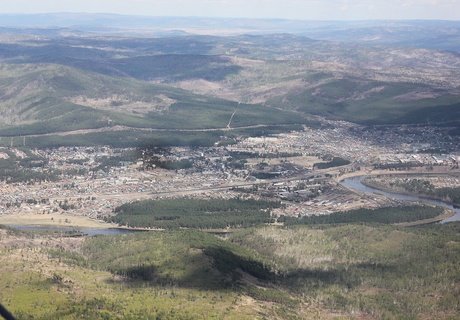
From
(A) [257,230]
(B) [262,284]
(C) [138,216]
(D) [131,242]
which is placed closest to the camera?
(B) [262,284]

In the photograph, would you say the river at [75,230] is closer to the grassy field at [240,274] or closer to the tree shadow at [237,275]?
the grassy field at [240,274]

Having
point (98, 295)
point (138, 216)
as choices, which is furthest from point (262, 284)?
point (138, 216)

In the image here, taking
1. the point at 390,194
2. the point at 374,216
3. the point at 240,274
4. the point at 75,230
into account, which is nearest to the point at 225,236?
the point at 75,230

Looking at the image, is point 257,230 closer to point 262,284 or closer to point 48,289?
point 262,284

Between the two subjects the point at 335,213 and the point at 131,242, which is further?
the point at 335,213

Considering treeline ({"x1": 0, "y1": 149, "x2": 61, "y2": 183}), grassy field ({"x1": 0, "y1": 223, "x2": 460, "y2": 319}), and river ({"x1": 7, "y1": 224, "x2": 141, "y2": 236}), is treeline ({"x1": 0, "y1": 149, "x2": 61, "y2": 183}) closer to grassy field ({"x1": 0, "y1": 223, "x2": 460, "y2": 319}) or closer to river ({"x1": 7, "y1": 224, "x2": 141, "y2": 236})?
river ({"x1": 7, "y1": 224, "x2": 141, "y2": 236})

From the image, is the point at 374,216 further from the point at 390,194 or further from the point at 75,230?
the point at 75,230

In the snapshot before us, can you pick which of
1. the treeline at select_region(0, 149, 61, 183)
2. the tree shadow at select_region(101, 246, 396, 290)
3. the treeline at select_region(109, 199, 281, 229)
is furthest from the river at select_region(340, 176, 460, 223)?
the treeline at select_region(0, 149, 61, 183)
